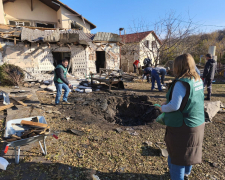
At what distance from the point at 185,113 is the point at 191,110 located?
8cm

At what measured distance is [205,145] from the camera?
344 cm

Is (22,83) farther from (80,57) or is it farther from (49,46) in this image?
(80,57)

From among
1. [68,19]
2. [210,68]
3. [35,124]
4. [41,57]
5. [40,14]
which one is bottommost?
[35,124]

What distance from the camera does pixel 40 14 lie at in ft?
43.8

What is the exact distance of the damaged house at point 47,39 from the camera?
10.3m

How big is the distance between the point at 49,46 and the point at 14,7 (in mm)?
5618

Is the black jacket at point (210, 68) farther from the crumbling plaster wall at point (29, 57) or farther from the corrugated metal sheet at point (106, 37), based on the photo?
the crumbling plaster wall at point (29, 57)

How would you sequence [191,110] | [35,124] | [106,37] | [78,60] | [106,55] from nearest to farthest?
[191,110], [35,124], [78,60], [106,37], [106,55]

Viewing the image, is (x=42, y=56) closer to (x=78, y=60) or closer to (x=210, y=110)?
(x=78, y=60)

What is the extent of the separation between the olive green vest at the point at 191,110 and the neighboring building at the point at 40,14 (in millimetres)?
13987

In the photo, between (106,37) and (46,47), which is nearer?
(46,47)

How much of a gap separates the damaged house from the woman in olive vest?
1066 cm

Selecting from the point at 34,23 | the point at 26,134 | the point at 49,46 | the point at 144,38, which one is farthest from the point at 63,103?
the point at 144,38

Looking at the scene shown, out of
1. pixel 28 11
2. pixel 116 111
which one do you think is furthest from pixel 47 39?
pixel 116 111
